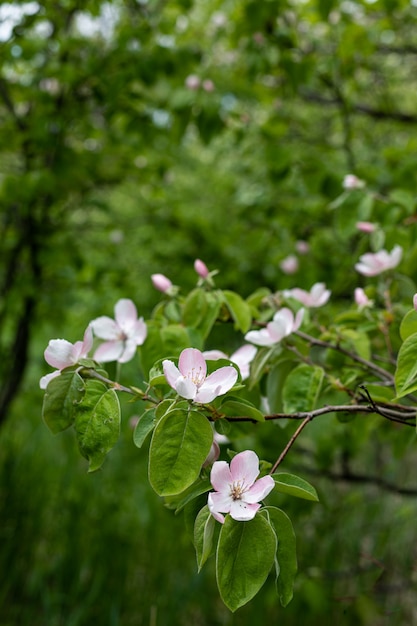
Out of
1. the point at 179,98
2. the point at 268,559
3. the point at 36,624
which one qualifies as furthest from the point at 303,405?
the point at 36,624

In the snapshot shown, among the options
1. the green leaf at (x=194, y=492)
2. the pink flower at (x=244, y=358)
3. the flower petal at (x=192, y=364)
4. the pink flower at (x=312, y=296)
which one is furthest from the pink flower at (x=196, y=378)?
the pink flower at (x=312, y=296)

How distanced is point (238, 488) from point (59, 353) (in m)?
0.29

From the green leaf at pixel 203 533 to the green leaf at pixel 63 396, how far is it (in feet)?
0.66

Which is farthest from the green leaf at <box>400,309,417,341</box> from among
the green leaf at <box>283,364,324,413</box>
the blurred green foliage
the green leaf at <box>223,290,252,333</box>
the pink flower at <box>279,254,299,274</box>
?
the pink flower at <box>279,254,299,274</box>

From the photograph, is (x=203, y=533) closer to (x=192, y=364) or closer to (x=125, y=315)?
(x=192, y=364)

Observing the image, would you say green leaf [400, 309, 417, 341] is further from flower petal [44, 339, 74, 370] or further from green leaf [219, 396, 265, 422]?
flower petal [44, 339, 74, 370]

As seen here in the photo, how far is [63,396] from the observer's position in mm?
765

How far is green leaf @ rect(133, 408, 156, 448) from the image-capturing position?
0.74 metres

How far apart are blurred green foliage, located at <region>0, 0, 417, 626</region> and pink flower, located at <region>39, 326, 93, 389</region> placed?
2.99 feet

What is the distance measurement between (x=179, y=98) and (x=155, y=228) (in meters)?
0.75

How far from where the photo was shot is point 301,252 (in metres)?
2.29

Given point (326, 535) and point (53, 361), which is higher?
point (53, 361)

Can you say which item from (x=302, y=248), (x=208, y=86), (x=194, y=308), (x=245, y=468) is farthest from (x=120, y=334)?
(x=302, y=248)

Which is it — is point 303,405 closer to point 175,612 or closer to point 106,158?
point 175,612
